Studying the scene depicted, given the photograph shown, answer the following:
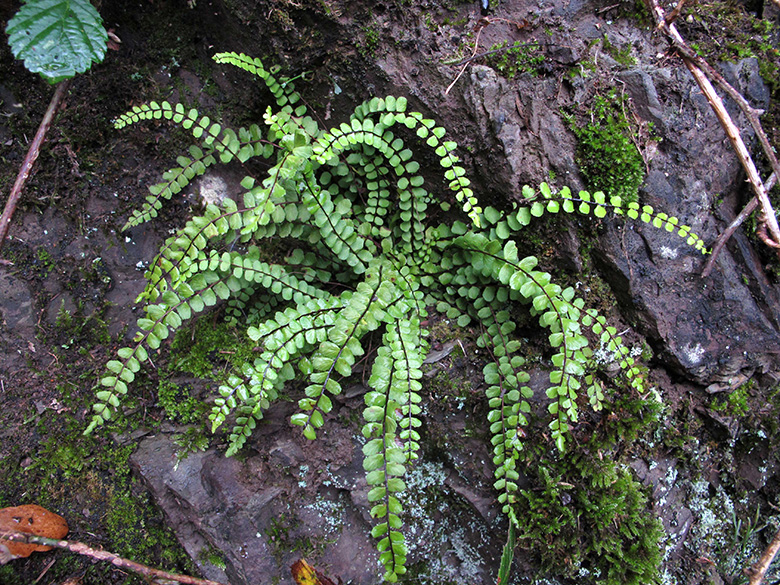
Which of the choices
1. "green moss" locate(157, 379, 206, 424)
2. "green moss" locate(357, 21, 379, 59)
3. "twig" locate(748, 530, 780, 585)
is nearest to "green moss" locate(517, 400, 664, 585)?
"twig" locate(748, 530, 780, 585)

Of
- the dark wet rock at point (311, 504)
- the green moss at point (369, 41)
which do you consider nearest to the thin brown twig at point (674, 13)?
the green moss at point (369, 41)

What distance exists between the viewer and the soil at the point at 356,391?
9.21ft

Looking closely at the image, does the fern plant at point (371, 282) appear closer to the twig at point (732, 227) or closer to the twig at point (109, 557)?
the twig at point (732, 227)

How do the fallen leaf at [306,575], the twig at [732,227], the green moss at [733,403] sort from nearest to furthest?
the fallen leaf at [306,575]
the twig at [732,227]
the green moss at [733,403]

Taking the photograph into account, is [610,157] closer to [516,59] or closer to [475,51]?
[516,59]

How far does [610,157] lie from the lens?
2713 mm

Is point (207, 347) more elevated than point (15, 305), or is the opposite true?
point (207, 347)

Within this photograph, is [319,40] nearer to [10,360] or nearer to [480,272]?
[480,272]

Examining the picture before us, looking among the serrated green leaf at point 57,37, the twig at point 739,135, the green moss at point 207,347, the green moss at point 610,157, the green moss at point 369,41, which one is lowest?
the green moss at point 207,347

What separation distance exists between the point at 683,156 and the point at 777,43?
1.20m

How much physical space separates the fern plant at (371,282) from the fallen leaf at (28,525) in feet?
2.58

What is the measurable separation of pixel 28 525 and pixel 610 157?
4078 millimetres

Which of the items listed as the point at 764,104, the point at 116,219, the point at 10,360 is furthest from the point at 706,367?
the point at 10,360

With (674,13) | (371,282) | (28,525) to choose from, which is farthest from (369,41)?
(28,525)
